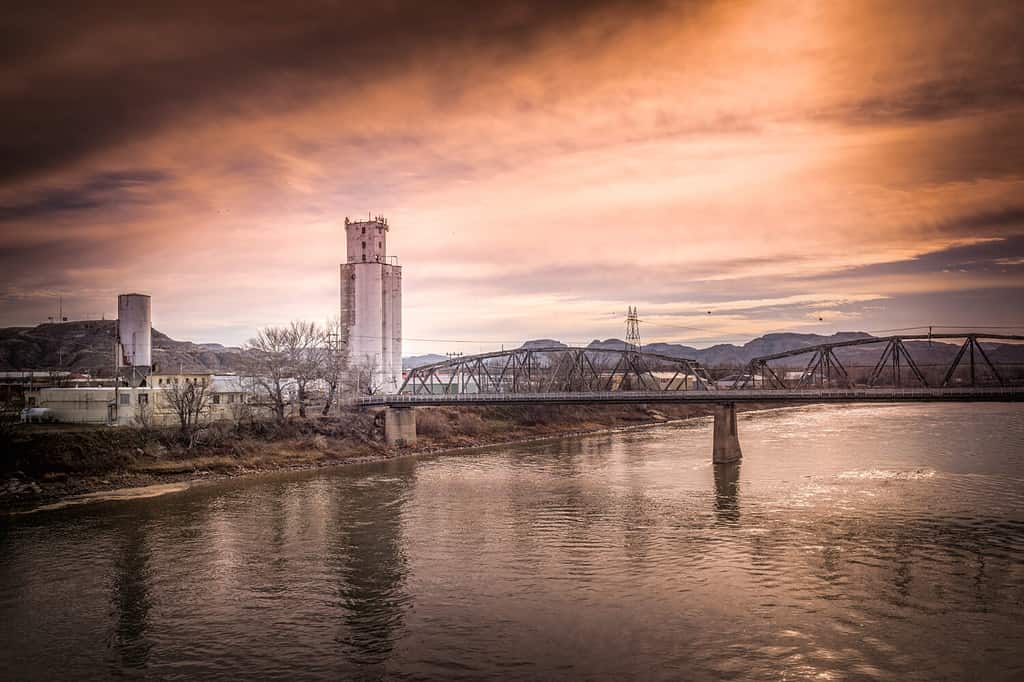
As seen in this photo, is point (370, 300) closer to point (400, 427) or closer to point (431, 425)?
point (431, 425)

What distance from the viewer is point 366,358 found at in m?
83.7

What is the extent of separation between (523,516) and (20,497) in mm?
27533

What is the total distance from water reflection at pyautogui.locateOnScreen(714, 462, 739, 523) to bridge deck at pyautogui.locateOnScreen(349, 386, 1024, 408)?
5653 mm

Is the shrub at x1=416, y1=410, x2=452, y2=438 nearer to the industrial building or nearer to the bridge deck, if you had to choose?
the bridge deck

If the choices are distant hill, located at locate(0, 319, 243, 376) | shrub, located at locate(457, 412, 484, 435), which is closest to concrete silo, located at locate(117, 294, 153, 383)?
shrub, located at locate(457, 412, 484, 435)

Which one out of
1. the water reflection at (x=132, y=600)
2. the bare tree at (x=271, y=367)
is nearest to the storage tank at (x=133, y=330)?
the bare tree at (x=271, y=367)

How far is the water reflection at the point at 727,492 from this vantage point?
34.7m

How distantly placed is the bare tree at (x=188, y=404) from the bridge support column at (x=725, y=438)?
122 ft

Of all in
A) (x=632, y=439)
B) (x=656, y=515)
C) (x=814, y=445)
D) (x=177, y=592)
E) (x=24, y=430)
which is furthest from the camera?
(x=632, y=439)

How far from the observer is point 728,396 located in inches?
2144

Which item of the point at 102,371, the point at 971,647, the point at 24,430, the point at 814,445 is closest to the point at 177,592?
the point at 971,647

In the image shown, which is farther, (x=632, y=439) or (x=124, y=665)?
(x=632, y=439)

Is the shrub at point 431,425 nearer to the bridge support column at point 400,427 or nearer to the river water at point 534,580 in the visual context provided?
the bridge support column at point 400,427

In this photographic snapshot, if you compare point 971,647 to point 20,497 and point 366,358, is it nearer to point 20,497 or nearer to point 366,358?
point 20,497
